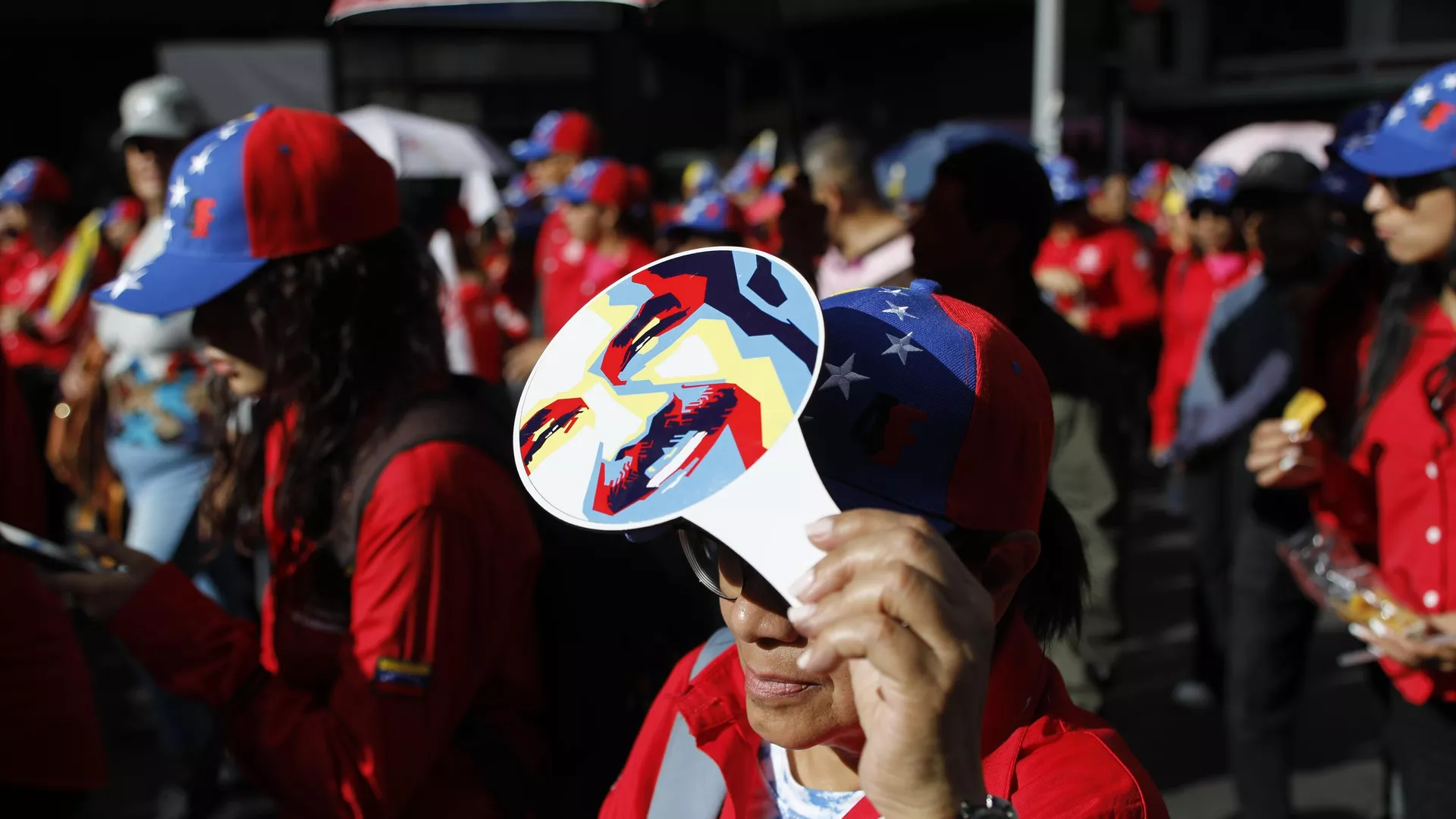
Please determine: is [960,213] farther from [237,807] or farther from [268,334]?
[237,807]

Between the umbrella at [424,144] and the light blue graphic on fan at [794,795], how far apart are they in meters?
4.82

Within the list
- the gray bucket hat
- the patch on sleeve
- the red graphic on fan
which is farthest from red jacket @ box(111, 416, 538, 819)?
the gray bucket hat

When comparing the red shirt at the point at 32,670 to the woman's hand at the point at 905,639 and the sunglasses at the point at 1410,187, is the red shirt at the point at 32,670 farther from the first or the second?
the sunglasses at the point at 1410,187

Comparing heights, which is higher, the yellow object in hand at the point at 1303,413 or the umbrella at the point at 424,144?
the umbrella at the point at 424,144

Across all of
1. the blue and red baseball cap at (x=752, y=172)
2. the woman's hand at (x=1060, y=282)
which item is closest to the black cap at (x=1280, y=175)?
the woman's hand at (x=1060, y=282)

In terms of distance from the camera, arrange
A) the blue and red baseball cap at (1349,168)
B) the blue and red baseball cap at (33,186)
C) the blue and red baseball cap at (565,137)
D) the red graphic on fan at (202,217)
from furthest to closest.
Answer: the blue and red baseball cap at (565,137) < the blue and red baseball cap at (33,186) < the blue and red baseball cap at (1349,168) < the red graphic on fan at (202,217)

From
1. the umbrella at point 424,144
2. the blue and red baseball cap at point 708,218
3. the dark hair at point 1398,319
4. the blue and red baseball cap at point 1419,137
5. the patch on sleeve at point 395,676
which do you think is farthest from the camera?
the umbrella at point 424,144

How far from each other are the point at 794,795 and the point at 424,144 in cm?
563

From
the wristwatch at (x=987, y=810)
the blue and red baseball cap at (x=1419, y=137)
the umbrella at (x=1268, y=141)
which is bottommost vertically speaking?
the umbrella at (x=1268, y=141)

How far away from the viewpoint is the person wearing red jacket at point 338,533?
1970 mm

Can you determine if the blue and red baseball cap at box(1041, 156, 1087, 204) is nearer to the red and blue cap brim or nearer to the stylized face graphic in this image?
the red and blue cap brim

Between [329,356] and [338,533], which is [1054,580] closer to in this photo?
[338,533]

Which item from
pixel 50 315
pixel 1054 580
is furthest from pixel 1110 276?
pixel 1054 580

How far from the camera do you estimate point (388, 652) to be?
1950 millimetres
